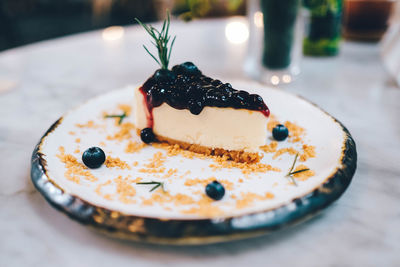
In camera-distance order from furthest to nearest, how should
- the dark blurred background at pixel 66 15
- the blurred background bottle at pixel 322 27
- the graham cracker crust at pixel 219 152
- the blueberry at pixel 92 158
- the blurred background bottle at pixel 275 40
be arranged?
1. the dark blurred background at pixel 66 15
2. the blurred background bottle at pixel 322 27
3. the blurred background bottle at pixel 275 40
4. the graham cracker crust at pixel 219 152
5. the blueberry at pixel 92 158

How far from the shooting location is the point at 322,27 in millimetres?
2164

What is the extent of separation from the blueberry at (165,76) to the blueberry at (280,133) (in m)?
0.43

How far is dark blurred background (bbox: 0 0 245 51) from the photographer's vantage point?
19.6 feet

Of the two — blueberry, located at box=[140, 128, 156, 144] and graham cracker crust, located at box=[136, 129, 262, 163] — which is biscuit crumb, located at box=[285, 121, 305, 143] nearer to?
graham cracker crust, located at box=[136, 129, 262, 163]

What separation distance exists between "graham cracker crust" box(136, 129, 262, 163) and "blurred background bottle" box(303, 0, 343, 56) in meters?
1.16

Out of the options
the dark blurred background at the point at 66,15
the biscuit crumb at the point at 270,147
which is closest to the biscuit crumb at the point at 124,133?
the biscuit crumb at the point at 270,147

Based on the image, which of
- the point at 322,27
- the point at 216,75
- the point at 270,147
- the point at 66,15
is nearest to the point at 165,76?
the point at 270,147

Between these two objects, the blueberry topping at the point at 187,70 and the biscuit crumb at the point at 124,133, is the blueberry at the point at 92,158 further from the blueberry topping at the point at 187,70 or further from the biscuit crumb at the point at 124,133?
the blueberry topping at the point at 187,70

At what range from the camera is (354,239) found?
87 centimetres

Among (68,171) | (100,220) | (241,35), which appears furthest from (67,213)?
(241,35)

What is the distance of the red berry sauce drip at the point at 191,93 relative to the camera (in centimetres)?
126

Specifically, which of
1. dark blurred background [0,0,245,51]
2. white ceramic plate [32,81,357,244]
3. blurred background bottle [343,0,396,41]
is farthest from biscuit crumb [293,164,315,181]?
dark blurred background [0,0,245,51]

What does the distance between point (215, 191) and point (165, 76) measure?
58cm

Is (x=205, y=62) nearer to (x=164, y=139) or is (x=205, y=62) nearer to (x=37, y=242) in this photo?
(x=164, y=139)
